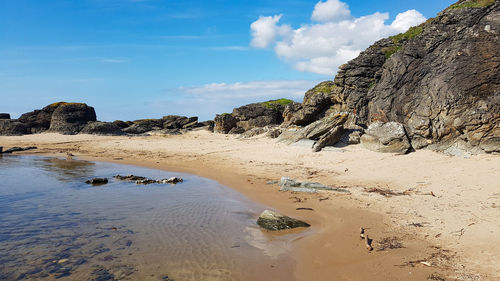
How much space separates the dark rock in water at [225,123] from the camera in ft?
121

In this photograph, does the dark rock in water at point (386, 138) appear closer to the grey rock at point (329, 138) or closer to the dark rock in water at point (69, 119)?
the grey rock at point (329, 138)

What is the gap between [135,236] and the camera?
24.7ft

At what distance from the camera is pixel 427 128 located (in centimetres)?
1583

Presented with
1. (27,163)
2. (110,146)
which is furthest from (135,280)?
(110,146)

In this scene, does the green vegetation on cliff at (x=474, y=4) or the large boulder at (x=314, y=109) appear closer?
the green vegetation on cliff at (x=474, y=4)

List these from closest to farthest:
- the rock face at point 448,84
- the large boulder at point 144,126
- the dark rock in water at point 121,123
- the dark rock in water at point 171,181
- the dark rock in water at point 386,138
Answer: the dark rock in water at point 171,181, the rock face at point 448,84, the dark rock in water at point 386,138, the large boulder at point 144,126, the dark rock in water at point 121,123

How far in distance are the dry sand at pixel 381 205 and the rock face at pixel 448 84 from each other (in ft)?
4.96

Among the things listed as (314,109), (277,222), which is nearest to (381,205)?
(277,222)

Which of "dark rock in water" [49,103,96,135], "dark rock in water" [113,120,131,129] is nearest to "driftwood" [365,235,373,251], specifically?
"dark rock in water" [49,103,96,135]

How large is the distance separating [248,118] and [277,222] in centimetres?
2907

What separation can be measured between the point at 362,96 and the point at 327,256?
60.1ft

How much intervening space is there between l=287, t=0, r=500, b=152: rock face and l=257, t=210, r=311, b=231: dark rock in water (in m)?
10.8

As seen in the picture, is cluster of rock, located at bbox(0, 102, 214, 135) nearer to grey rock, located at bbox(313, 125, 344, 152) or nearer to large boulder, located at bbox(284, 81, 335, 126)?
large boulder, located at bbox(284, 81, 335, 126)

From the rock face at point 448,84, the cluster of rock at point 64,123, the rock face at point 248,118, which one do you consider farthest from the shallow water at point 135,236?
the cluster of rock at point 64,123
